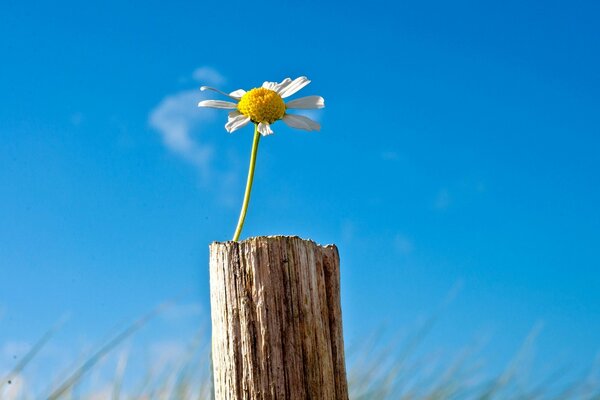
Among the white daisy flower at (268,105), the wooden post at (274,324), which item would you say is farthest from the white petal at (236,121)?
the wooden post at (274,324)

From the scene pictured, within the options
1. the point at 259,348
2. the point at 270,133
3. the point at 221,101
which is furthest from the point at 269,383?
the point at 221,101

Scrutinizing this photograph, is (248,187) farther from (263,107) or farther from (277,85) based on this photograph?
(277,85)

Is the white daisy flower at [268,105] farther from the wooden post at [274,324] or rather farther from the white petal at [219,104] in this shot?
the wooden post at [274,324]

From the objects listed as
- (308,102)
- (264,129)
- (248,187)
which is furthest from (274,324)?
(308,102)

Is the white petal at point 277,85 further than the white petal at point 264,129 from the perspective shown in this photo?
Yes

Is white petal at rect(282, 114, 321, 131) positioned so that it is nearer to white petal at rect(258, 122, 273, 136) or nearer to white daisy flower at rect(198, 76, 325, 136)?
white daisy flower at rect(198, 76, 325, 136)

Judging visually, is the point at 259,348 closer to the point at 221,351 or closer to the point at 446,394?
the point at 221,351

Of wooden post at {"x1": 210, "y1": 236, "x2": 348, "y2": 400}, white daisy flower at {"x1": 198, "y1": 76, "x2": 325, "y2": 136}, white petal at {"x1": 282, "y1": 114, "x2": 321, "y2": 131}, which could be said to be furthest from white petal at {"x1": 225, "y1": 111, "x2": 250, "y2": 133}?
wooden post at {"x1": 210, "y1": 236, "x2": 348, "y2": 400}
